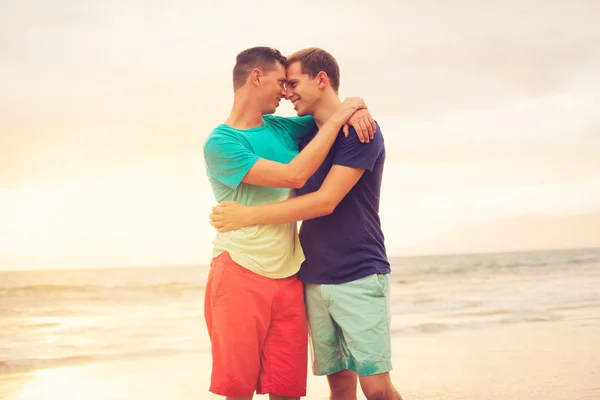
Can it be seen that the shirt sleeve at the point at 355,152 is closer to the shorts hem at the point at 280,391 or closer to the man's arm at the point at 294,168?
the man's arm at the point at 294,168

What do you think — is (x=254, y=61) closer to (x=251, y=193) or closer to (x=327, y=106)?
(x=327, y=106)

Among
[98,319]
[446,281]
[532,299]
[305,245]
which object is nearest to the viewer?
[305,245]

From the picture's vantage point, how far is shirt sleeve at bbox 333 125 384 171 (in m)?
3.05

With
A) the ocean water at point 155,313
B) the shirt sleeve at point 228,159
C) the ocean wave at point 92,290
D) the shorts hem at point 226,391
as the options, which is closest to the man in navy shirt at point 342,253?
the shirt sleeve at point 228,159

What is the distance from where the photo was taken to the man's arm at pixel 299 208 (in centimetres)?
300

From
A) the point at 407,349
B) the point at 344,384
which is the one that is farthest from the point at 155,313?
the point at 344,384

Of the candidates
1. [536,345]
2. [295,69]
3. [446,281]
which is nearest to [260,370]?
[295,69]

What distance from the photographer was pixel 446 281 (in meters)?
21.2

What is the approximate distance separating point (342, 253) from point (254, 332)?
0.54 meters

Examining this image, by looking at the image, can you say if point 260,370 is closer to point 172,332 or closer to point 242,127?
point 242,127

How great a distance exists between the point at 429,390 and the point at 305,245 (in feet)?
8.76

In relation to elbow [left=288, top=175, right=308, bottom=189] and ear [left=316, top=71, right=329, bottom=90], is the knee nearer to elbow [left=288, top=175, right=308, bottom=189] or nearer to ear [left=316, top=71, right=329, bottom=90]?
elbow [left=288, top=175, right=308, bottom=189]

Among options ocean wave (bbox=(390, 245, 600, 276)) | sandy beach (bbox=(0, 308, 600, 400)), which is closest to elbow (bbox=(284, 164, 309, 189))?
sandy beach (bbox=(0, 308, 600, 400))

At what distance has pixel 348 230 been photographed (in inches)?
124
